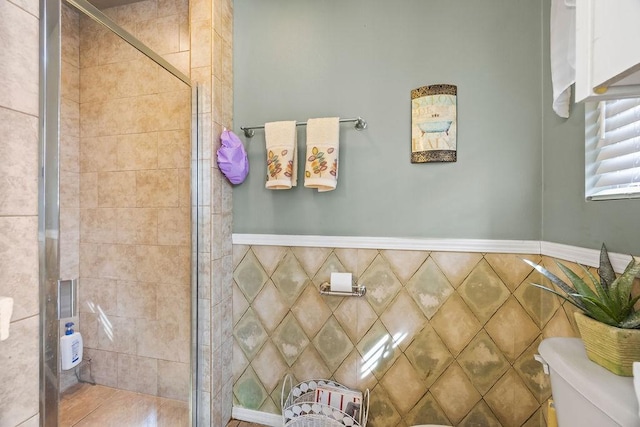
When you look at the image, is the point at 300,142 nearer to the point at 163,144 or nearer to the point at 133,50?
the point at 163,144

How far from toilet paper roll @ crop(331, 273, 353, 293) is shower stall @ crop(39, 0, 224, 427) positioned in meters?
0.66

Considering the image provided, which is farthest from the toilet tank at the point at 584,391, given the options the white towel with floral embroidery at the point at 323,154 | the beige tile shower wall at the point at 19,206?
the beige tile shower wall at the point at 19,206

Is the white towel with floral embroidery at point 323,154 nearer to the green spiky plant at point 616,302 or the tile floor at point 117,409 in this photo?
the green spiky plant at point 616,302

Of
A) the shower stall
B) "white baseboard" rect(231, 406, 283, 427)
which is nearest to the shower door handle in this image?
the shower stall

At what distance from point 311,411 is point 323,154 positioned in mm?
1283

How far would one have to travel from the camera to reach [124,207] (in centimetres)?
128

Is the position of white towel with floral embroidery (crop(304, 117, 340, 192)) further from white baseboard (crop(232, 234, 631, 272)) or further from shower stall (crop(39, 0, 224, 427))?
shower stall (crop(39, 0, 224, 427))

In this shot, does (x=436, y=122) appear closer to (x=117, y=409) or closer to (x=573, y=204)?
(x=573, y=204)

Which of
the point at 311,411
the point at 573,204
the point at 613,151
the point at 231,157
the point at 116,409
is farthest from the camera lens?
the point at 231,157

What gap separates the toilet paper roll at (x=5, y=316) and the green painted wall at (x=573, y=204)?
174cm

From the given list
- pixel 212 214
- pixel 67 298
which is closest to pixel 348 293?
pixel 212 214

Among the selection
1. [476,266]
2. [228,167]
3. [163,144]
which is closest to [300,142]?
[228,167]

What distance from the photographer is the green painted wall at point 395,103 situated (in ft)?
4.17

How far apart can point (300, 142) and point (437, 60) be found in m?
0.81
